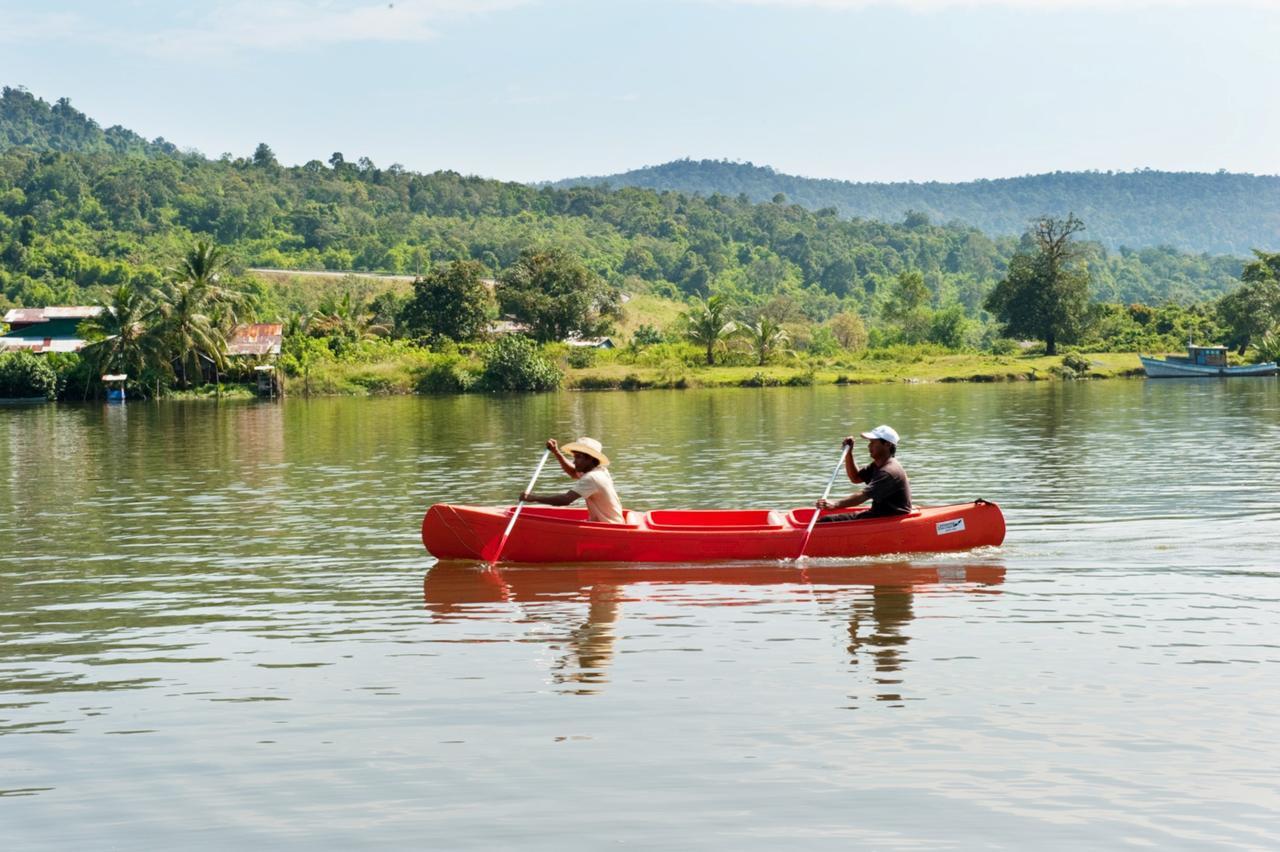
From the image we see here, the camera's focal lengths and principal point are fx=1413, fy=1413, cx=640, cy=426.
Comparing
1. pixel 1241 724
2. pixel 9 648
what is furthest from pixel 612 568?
pixel 1241 724

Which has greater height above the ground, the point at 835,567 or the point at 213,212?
the point at 213,212

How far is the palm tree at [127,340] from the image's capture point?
69.0m

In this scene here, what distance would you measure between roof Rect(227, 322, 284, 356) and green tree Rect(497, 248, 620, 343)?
1762 centimetres

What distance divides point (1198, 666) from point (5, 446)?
118ft

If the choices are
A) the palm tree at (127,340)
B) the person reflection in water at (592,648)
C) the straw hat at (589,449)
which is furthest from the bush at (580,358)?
the person reflection in water at (592,648)

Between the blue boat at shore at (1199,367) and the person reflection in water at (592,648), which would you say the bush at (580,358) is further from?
the person reflection in water at (592,648)

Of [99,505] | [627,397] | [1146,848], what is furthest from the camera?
[627,397]

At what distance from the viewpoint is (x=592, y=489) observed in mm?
17219

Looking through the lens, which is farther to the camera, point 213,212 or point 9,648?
point 213,212

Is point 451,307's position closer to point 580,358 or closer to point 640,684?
point 580,358

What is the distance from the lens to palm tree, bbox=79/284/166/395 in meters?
69.0

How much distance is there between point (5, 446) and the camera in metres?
39.8

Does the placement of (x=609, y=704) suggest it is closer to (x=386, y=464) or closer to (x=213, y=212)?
(x=386, y=464)

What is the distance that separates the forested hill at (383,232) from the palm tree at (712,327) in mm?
25069
